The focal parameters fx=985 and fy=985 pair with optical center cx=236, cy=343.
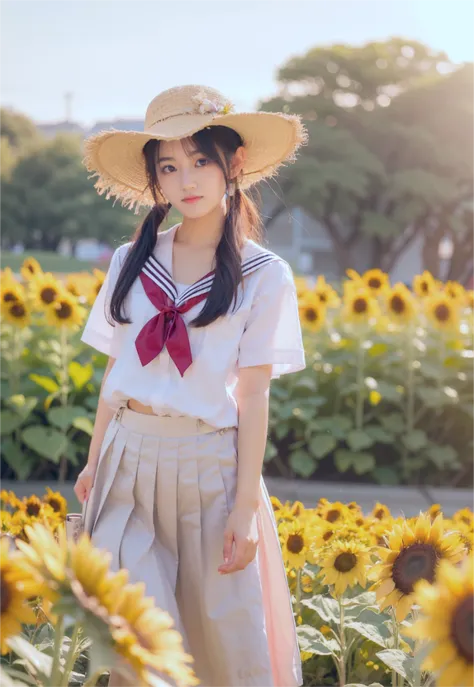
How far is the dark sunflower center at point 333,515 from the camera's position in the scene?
8.80 ft

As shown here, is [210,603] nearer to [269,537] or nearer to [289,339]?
[269,537]

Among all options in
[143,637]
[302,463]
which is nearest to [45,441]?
[302,463]

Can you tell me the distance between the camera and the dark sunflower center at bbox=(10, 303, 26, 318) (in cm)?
481

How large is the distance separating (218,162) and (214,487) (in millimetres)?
723

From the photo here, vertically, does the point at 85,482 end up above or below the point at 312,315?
below

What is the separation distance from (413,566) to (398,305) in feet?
11.8

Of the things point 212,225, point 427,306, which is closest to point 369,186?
point 427,306

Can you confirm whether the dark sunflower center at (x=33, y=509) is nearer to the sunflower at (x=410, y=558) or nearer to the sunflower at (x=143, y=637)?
the sunflower at (x=410, y=558)

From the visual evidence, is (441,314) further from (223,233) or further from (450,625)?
(450,625)

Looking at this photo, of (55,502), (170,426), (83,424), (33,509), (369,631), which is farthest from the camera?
(83,424)

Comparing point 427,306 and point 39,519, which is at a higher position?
point 427,306

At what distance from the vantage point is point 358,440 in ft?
16.8

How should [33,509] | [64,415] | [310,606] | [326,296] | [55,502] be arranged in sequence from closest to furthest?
1. [310,606]
2. [33,509]
3. [55,502]
4. [64,415]
5. [326,296]

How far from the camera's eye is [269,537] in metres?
2.17
